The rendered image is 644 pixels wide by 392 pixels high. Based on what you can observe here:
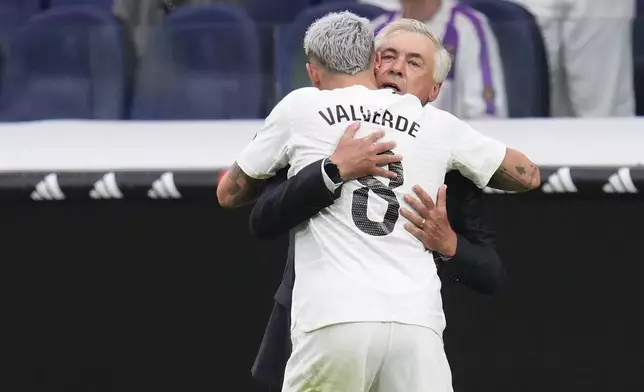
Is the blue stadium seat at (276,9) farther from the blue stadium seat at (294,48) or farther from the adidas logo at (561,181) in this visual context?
the adidas logo at (561,181)

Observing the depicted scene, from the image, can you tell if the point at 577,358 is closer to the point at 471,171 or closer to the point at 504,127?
the point at 504,127

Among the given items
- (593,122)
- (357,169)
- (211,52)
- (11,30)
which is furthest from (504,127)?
(11,30)

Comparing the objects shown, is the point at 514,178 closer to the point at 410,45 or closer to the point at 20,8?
the point at 410,45

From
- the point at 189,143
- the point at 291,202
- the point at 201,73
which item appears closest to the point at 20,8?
the point at 201,73

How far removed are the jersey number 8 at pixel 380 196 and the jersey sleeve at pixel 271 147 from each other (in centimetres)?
19

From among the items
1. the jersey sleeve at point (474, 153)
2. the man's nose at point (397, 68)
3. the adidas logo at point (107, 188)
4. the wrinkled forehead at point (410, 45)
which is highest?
the wrinkled forehead at point (410, 45)

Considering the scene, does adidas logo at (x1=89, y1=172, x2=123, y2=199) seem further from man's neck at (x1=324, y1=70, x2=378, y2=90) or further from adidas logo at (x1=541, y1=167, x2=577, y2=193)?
adidas logo at (x1=541, y1=167, x2=577, y2=193)

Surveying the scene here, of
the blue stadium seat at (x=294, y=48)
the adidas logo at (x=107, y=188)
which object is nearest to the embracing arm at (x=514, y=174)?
the adidas logo at (x=107, y=188)

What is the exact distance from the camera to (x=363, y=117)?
2.44m

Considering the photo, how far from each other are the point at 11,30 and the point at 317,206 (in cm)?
261

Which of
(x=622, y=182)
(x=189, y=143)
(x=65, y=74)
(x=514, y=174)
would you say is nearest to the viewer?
(x=514, y=174)

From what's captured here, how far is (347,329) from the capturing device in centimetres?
236

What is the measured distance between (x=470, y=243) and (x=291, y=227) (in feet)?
1.44

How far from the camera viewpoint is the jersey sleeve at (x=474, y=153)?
2508 mm
